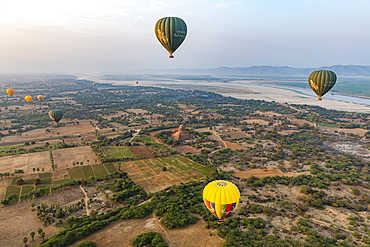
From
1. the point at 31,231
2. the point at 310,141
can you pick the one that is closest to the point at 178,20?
the point at 31,231

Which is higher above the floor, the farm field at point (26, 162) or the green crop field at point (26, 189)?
the farm field at point (26, 162)

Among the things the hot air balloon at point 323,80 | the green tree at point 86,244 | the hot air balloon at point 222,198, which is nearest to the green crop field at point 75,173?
the green tree at point 86,244

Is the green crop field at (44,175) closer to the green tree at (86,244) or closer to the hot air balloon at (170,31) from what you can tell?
the green tree at (86,244)

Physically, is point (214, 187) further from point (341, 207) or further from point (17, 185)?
point (17, 185)

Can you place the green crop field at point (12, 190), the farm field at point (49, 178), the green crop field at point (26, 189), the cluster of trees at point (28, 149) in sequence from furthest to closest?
1. the cluster of trees at point (28, 149)
2. the farm field at point (49, 178)
3. the green crop field at point (26, 189)
4. the green crop field at point (12, 190)

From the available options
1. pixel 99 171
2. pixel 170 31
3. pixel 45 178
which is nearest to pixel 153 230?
pixel 99 171

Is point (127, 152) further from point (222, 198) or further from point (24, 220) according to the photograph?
point (222, 198)
